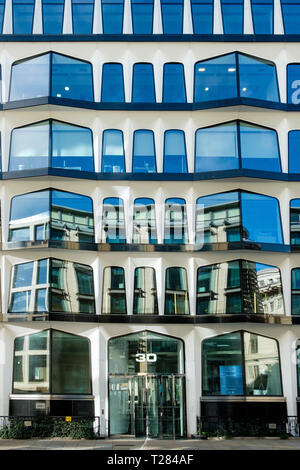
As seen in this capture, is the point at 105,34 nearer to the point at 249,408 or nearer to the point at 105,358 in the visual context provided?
the point at 105,358

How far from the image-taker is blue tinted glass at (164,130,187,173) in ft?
82.6

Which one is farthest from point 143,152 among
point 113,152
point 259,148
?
point 259,148

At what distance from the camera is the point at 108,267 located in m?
24.3

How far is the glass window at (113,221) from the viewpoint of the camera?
2448 cm

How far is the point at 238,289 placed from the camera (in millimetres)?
23484

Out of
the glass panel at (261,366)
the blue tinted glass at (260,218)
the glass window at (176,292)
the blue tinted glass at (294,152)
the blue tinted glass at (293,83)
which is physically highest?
the blue tinted glass at (293,83)

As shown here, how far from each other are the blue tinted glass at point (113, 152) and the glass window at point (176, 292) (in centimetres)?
525

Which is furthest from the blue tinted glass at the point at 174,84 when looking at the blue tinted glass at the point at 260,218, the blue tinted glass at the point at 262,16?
the blue tinted glass at the point at 260,218

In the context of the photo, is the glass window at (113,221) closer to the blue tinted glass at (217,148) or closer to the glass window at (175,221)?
the glass window at (175,221)

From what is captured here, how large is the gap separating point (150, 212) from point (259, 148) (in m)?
5.78
